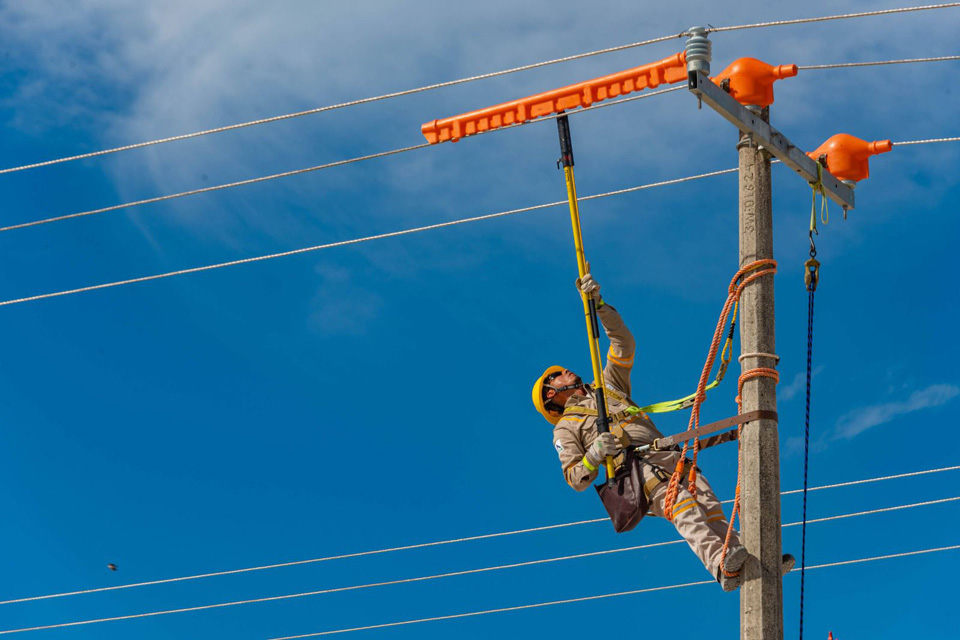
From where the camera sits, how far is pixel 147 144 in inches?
464

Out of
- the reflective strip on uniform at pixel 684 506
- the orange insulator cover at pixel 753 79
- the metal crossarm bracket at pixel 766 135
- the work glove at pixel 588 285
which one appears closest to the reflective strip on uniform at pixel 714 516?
the reflective strip on uniform at pixel 684 506

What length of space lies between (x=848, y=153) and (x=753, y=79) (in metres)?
0.95

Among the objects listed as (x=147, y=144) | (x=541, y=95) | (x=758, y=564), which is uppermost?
(x=147, y=144)

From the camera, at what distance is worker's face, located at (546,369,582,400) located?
972 cm

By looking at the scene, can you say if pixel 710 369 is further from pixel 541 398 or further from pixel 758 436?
pixel 541 398

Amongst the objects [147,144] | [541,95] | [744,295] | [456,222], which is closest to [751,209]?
[744,295]

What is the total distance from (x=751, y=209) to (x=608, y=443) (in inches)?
70.3

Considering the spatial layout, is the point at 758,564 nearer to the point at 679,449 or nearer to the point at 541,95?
the point at 679,449

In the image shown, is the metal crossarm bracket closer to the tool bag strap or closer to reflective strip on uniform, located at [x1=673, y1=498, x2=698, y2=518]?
the tool bag strap

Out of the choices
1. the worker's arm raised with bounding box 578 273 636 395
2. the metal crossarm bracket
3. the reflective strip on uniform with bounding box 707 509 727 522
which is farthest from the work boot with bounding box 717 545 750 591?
the metal crossarm bracket

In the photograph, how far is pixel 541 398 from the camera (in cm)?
976

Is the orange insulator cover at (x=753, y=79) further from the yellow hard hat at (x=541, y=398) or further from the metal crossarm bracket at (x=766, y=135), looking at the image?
the yellow hard hat at (x=541, y=398)

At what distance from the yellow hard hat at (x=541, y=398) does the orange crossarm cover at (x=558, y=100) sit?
1.89 m

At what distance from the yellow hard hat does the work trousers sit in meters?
1.11
